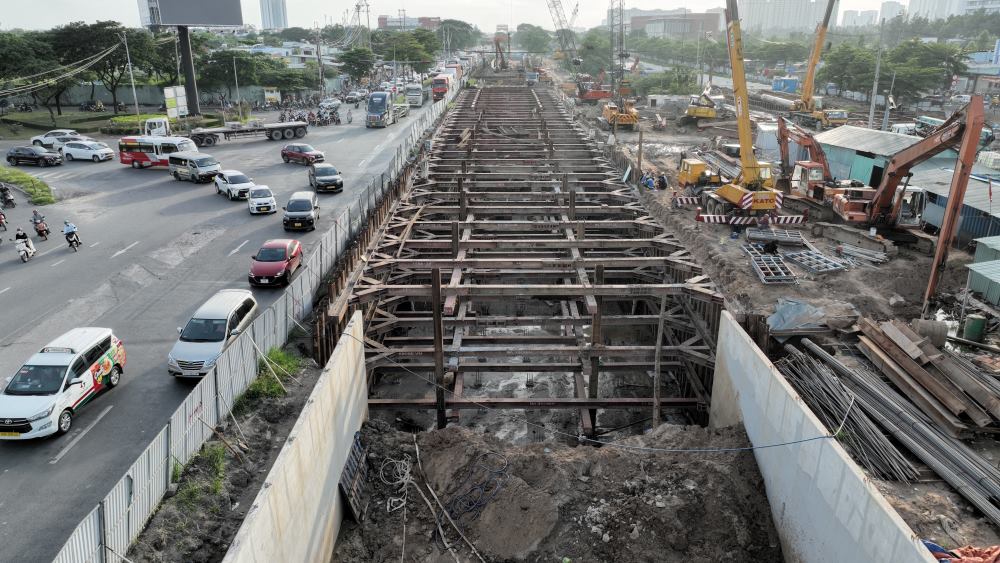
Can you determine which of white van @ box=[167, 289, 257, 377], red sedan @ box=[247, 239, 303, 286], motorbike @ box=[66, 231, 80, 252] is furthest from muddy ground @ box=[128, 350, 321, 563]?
motorbike @ box=[66, 231, 80, 252]

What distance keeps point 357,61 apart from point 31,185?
74917mm

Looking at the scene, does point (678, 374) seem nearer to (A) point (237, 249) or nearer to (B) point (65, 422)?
(B) point (65, 422)

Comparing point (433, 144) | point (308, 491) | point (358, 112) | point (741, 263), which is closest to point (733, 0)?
point (741, 263)

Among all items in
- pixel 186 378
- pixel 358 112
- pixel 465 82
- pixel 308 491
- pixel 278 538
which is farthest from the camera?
pixel 465 82

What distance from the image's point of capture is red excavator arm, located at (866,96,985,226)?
69.3 ft

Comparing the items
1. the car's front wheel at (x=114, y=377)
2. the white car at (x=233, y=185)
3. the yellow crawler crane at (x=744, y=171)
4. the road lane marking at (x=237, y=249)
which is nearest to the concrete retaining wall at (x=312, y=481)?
the car's front wheel at (x=114, y=377)

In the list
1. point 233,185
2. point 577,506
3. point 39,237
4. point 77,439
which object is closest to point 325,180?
point 233,185

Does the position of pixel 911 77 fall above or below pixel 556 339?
above

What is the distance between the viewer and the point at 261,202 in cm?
3447

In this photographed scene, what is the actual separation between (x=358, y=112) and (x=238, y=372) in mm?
73645

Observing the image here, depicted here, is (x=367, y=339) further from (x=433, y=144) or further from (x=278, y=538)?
(x=433, y=144)

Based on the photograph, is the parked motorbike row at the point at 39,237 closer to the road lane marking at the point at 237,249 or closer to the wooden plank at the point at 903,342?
the road lane marking at the point at 237,249

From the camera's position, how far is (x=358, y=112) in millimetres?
83625

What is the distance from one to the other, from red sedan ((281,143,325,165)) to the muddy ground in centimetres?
3606
